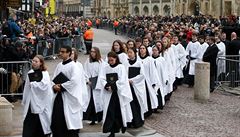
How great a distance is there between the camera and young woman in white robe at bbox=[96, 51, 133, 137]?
12398mm

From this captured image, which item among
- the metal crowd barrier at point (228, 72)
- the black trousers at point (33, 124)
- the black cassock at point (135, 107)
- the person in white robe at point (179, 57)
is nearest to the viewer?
the black trousers at point (33, 124)

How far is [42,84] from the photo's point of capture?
1114cm

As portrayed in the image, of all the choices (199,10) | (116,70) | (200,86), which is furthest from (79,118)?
(199,10)

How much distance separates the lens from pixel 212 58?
805 inches

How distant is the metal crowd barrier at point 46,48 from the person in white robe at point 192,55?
7837 mm

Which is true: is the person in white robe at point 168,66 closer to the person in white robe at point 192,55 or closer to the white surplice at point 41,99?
the person in white robe at point 192,55

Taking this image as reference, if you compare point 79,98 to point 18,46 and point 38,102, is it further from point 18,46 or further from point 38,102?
point 18,46

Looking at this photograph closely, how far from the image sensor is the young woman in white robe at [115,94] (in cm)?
1240

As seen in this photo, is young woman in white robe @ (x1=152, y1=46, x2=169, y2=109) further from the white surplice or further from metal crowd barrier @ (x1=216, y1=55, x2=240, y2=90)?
the white surplice

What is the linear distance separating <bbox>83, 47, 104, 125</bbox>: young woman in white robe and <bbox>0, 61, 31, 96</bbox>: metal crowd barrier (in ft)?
11.6

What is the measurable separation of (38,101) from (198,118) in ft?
18.1

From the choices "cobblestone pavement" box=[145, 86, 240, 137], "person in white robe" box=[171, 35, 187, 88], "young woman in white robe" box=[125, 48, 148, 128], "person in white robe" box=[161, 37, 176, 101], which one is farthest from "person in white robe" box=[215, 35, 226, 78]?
"young woman in white robe" box=[125, 48, 148, 128]

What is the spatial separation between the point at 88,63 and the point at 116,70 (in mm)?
1593

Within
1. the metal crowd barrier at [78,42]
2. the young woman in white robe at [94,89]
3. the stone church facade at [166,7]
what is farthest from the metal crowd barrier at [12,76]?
the stone church facade at [166,7]
